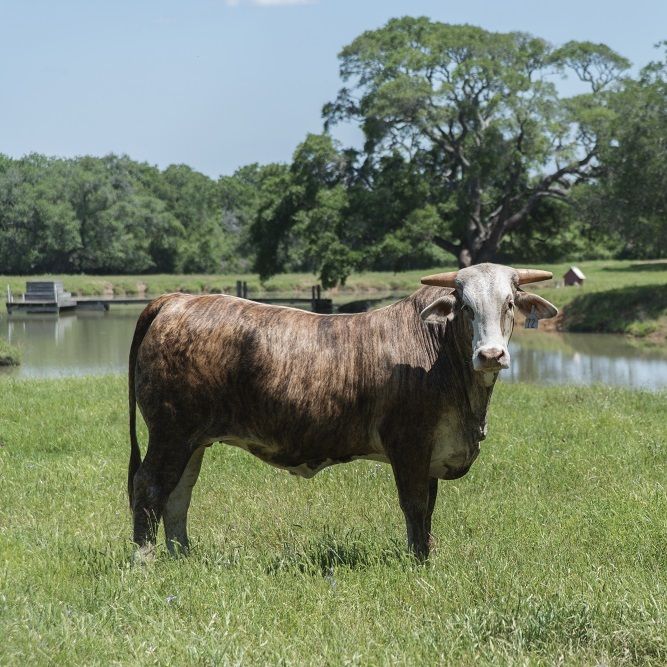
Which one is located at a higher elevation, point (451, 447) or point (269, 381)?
point (269, 381)

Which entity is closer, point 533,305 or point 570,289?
point 533,305

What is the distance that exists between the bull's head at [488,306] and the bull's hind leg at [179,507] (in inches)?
72.8

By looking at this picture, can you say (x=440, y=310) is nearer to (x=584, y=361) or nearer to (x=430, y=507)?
(x=430, y=507)

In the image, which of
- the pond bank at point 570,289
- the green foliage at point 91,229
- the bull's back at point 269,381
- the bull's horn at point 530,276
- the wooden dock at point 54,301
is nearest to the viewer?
the bull's horn at point 530,276

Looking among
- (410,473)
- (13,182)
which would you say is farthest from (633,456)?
(13,182)

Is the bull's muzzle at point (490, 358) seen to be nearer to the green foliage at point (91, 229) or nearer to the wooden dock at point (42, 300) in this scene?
the wooden dock at point (42, 300)

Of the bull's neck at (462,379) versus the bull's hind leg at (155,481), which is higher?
the bull's neck at (462,379)

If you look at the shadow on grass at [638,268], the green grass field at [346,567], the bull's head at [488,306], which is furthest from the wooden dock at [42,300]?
the bull's head at [488,306]

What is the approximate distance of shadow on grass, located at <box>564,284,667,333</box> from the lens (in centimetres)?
3556

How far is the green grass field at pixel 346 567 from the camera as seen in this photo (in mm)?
4262

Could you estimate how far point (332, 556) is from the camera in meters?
5.91

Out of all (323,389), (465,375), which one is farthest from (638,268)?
(323,389)

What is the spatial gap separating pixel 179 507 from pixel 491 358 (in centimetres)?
241

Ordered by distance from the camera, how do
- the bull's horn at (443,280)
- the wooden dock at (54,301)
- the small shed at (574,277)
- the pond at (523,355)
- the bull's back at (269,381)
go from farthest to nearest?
the wooden dock at (54,301), the small shed at (574,277), the pond at (523,355), the bull's back at (269,381), the bull's horn at (443,280)
